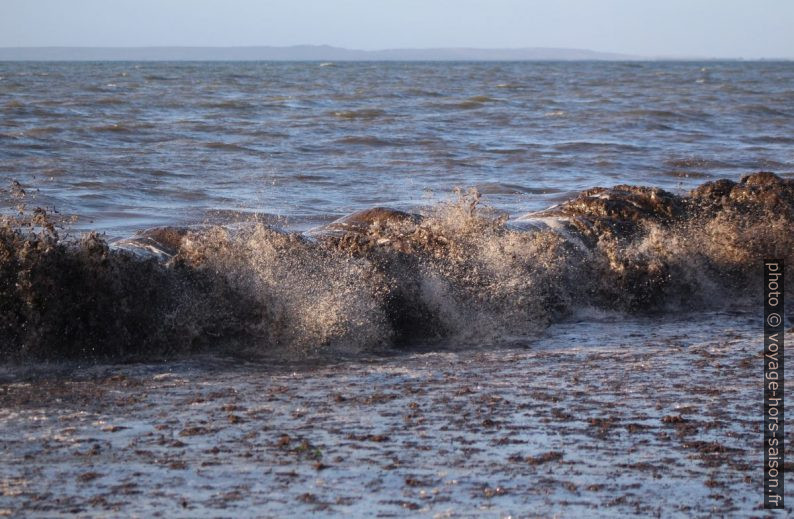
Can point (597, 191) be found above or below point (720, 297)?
above

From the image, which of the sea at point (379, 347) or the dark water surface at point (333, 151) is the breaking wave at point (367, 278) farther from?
the dark water surface at point (333, 151)

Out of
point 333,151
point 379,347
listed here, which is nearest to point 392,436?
point 379,347

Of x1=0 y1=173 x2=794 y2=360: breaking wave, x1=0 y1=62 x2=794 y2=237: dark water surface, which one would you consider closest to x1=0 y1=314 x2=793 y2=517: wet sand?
x1=0 y1=173 x2=794 y2=360: breaking wave

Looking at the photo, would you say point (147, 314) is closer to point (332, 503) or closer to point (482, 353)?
point (482, 353)

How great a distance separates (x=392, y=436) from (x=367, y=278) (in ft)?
8.94

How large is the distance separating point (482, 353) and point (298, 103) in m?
21.4

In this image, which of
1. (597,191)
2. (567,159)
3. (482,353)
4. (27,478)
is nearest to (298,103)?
(567,159)

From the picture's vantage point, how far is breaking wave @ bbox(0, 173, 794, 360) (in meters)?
6.27

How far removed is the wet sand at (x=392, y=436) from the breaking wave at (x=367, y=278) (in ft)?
1.37

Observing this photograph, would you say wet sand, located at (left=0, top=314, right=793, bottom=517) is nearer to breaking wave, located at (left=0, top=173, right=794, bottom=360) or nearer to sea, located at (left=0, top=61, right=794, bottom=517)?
sea, located at (left=0, top=61, right=794, bottom=517)

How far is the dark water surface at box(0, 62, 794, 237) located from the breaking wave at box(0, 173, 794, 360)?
2445 mm

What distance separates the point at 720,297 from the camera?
813cm

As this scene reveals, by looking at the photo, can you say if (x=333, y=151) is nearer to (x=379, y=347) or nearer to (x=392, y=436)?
(x=379, y=347)

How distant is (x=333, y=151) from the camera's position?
16.6 m
